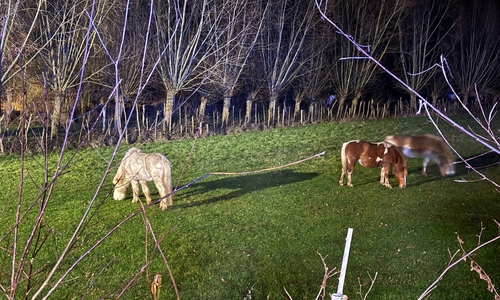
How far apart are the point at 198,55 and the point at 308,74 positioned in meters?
6.81

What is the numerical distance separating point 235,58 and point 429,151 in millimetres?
7911

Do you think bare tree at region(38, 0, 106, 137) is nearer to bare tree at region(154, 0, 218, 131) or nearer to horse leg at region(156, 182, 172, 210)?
bare tree at region(154, 0, 218, 131)

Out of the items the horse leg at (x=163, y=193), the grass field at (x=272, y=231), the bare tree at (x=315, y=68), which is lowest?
the grass field at (x=272, y=231)

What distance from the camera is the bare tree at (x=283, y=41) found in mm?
19891

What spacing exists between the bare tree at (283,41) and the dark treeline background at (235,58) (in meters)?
0.06

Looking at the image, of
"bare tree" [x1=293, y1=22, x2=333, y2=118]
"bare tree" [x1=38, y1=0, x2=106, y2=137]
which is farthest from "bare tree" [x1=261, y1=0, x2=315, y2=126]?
"bare tree" [x1=38, y1=0, x2=106, y2=137]

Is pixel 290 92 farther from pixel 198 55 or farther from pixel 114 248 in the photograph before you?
pixel 114 248

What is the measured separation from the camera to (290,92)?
23984 millimetres

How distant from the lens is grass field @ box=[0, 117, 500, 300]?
212 inches

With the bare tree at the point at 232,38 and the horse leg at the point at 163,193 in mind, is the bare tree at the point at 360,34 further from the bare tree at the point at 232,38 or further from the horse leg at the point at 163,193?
the horse leg at the point at 163,193

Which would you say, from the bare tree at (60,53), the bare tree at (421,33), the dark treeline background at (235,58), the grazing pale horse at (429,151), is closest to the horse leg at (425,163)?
the grazing pale horse at (429,151)

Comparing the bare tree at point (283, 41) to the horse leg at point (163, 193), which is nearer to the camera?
the horse leg at point (163, 193)

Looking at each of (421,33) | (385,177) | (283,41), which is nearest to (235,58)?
(283,41)

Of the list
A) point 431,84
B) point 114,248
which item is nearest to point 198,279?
point 114,248
